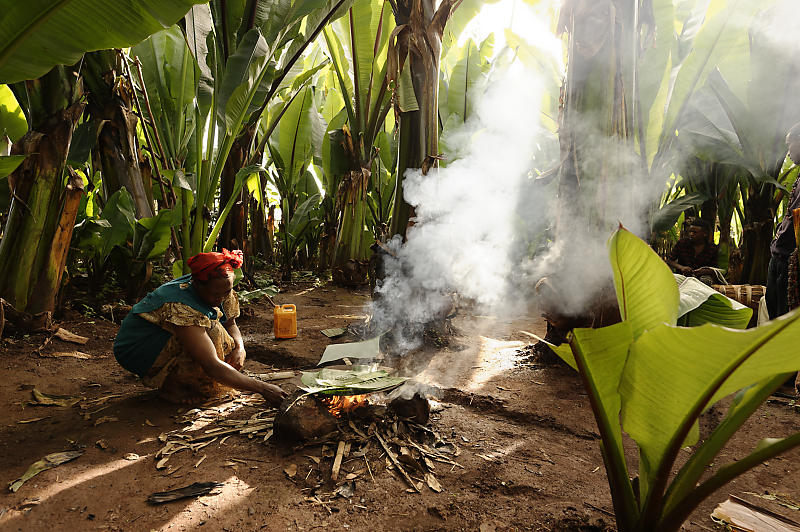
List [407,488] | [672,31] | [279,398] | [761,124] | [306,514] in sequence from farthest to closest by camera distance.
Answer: [761,124], [672,31], [279,398], [407,488], [306,514]

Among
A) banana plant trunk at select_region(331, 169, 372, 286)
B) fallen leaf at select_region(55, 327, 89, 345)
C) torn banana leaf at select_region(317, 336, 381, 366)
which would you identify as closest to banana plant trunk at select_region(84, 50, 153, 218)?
fallen leaf at select_region(55, 327, 89, 345)

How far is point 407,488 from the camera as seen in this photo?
5.25 ft

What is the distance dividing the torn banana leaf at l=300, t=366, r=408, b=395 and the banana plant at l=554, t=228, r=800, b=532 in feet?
3.28

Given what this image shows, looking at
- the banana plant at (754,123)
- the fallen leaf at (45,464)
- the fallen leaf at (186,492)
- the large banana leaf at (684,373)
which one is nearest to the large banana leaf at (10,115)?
the fallen leaf at (45,464)

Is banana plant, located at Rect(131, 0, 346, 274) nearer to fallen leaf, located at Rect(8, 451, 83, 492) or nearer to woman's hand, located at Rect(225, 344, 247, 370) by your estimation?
woman's hand, located at Rect(225, 344, 247, 370)

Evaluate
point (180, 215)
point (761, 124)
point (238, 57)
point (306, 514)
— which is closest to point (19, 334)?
point (180, 215)

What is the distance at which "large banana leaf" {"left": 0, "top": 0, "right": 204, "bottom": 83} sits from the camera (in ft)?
5.66

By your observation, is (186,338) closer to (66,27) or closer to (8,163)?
(8,163)

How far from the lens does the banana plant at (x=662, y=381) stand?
2.80ft

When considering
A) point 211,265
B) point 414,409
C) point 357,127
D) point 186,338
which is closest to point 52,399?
point 186,338

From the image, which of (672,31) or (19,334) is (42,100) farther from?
(672,31)

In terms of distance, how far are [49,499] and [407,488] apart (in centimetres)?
119

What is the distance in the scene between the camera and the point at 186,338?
206 centimetres

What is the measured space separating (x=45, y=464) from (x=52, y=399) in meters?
0.72
